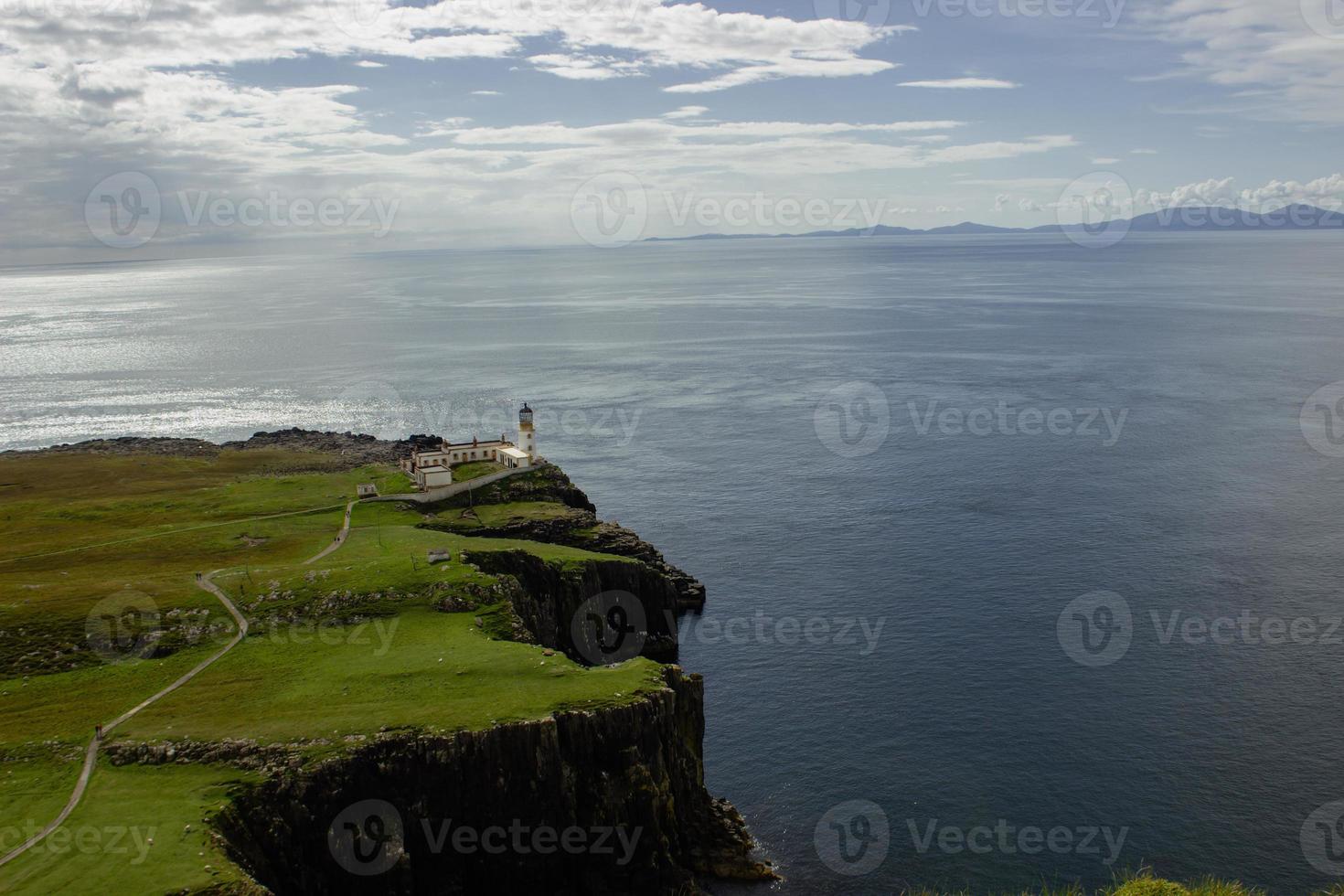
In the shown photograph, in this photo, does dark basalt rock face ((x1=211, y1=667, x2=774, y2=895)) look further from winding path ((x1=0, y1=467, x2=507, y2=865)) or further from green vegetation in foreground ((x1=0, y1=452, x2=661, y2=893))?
winding path ((x1=0, y1=467, x2=507, y2=865))

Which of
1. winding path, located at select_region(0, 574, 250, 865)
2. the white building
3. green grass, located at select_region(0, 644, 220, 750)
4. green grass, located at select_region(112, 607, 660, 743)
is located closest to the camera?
winding path, located at select_region(0, 574, 250, 865)

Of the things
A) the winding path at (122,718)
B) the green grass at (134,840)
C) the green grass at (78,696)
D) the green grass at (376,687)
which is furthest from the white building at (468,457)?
the green grass at (134,840)

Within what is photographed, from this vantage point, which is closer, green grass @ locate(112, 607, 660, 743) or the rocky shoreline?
the rocky shoreline

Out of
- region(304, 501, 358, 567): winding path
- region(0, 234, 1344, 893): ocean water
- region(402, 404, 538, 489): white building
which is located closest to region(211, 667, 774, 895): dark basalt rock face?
region(0, 234, 1344, 893): ocean water

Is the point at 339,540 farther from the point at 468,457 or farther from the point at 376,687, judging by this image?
the point at 376,687

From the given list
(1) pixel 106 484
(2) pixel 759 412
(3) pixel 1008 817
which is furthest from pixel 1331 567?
(1) pixel 106 484

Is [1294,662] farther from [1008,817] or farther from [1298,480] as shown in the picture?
[1298,480]

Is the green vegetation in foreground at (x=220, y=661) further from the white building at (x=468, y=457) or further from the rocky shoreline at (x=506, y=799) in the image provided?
the white building at (x=468, y=457)
